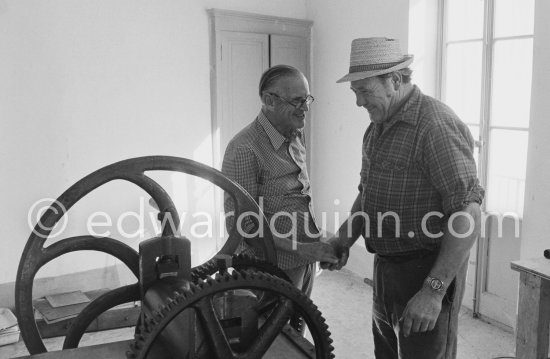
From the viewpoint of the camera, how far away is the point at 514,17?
10.8ft

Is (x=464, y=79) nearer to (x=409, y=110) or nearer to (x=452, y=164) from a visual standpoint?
(x=409, y=110)

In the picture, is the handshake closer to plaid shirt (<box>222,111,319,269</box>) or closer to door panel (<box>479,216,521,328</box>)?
plaid shirt (<box>222,111,319,269</box>)

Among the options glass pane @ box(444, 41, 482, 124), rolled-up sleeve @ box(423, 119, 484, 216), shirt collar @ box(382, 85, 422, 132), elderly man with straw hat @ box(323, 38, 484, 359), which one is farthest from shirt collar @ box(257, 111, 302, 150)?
glass pane @ box(444, 41, 482, 124)

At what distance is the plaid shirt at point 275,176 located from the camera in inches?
82.0

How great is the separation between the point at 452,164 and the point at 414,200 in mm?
196

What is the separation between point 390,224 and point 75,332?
3.45 ft

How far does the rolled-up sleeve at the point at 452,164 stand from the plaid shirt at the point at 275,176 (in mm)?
629

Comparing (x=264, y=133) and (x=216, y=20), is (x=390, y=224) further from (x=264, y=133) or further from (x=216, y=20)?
(x=216, y=20)

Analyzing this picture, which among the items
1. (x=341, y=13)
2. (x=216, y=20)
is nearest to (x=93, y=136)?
(x=216, y=20)

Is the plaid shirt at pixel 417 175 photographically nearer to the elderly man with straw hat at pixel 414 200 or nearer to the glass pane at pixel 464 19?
the elderly man with straw hat at pixel 414 200

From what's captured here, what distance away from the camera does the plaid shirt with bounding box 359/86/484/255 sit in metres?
1.65

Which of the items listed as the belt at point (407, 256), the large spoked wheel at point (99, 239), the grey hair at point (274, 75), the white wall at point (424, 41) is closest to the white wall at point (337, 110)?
the white wall at point (424, 41)

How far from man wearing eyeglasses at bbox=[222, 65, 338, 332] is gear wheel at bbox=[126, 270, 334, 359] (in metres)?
0.99

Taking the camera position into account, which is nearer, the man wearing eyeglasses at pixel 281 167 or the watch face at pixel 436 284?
the watch face at pixel 436 284
